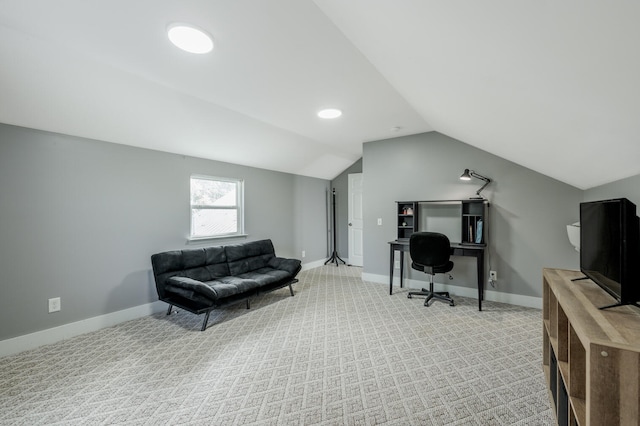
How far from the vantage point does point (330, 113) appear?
10.5 feet

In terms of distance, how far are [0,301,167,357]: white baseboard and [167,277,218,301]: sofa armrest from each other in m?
0.65

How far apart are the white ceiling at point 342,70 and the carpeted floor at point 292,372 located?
169cm

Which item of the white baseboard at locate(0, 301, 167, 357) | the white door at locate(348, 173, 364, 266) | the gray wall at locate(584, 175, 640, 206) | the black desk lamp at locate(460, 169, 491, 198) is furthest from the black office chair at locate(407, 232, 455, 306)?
the white baseboard at locate(0, 301, 167, 357)

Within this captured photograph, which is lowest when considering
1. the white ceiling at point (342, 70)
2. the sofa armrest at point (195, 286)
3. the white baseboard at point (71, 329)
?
the white baseboard at point (71, 329)

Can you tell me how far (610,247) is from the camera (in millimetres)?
1364

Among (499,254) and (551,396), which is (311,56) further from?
(499,254)

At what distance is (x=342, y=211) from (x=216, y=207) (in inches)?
124

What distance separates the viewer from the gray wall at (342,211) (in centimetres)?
648

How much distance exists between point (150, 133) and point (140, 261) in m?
1.55

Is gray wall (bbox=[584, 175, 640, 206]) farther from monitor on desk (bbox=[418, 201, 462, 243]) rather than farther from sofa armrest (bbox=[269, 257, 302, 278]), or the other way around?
sofa armrest (bbox=[269, 257, 302, 278])

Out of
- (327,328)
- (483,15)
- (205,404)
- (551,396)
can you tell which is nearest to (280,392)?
(205,404)

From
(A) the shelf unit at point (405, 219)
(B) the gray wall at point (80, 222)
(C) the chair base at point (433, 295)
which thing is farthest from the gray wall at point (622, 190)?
(B) the gray wall at point (80, 222)

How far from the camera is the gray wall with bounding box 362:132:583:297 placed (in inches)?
132

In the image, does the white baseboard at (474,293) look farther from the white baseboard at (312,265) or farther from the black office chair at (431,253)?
the white baseboard at (312,265)
